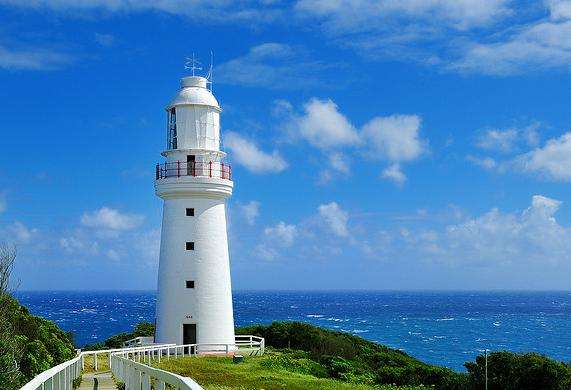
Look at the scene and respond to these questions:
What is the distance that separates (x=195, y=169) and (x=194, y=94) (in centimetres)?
342

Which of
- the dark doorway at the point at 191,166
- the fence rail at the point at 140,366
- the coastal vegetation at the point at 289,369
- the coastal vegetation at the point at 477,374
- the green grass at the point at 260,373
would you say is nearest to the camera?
the fence rail at the point at 140,366

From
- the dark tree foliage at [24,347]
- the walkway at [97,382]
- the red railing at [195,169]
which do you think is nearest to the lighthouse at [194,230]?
the red railing at [195,169]

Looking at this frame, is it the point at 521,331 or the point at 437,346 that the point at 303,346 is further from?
the point at 521,331

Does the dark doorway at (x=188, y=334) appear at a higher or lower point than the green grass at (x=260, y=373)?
higher

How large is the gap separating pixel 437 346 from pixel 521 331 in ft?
80.9

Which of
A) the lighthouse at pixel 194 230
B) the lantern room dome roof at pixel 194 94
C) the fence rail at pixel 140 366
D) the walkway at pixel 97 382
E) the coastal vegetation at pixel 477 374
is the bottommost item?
the coastal vegetation at pixel 477 374

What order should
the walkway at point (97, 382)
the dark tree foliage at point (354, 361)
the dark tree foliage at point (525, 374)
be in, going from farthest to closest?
the dark tree foliage at point (354, 361), the dark tree foliage at point (525, 374), the walkway at point (97, 382)

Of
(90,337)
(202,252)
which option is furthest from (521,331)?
(202,252)

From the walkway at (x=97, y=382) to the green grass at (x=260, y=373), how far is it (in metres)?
2.15

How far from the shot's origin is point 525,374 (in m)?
23.7

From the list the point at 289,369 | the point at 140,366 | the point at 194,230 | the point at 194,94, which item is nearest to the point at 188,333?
the point at 194,230

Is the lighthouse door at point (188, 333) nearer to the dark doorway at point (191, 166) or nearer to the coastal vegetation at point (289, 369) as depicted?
the coastal vegetation at point (289, 369)

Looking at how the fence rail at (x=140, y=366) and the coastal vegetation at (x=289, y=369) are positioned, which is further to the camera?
the coastal vegetation at (x=289, y=369)

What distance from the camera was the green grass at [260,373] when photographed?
20953 millimetres
